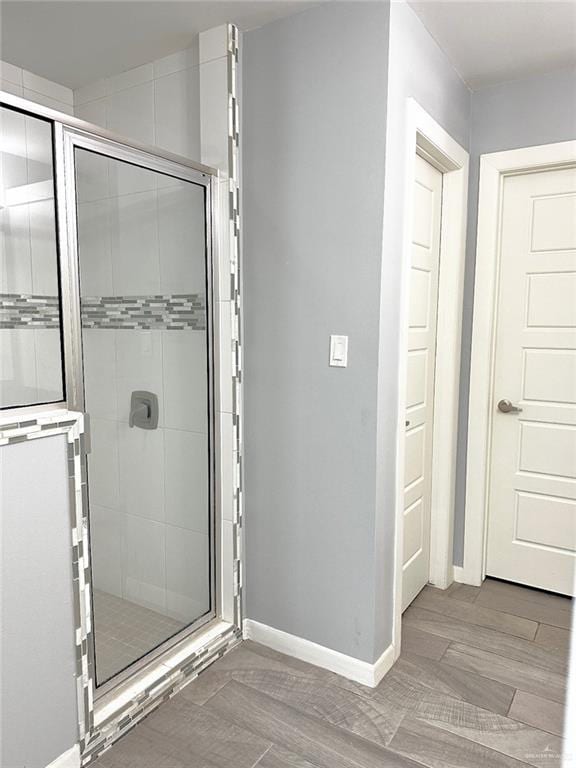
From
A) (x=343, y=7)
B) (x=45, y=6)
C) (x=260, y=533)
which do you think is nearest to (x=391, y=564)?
(x=260, y=533)

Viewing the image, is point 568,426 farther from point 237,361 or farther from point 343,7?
point 343,7

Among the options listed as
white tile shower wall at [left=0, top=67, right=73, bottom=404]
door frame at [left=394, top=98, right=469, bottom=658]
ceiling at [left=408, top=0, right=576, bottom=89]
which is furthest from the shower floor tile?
ceiling at [left=408, top=0, right=576, bottom=89]

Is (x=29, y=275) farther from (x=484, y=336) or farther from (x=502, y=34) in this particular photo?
(x=484, y=336)

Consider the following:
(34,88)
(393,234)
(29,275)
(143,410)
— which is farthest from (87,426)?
(34,88)

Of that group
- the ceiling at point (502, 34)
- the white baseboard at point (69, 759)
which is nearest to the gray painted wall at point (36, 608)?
the white baseboard at point (69, 759)

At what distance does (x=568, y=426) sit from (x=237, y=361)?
64.1 inches

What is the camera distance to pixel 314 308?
206 centimetres

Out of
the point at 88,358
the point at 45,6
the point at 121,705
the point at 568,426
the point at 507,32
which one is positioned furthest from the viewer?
the point at 568,426

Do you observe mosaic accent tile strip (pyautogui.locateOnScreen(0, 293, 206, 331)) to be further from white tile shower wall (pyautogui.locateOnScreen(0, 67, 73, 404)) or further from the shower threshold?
the shower threshold

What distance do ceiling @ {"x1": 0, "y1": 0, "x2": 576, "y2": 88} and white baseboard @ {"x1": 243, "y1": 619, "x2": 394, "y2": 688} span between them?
234 cm

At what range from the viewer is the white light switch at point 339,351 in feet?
6.58

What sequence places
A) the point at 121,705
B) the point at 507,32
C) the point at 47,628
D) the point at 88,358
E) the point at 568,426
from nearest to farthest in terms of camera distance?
the point at 47,628 → the point at 88,358 → the point at 121,705 → the point at 507,32 → the point at 568,426

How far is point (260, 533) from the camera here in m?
2.28

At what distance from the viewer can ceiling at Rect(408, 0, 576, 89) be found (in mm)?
A: 1927
